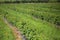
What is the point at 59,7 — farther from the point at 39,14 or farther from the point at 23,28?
the point at 23,28

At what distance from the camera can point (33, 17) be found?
7.15 meters

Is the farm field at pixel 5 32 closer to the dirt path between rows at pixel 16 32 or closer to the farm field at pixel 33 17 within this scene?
the dirt path between rows at pixel 16 32

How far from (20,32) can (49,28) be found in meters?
1.03

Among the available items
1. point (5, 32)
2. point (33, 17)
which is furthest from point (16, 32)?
point (33, 17)

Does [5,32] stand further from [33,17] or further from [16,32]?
[33,17]

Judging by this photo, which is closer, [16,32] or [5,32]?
[5,32]

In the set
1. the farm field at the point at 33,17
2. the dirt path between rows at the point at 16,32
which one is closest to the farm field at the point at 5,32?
the dirt path between rows at the point at 16,32

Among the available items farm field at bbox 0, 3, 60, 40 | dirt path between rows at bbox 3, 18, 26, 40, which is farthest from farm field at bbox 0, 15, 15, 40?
farm field at bbox 0, 3, 60, 40

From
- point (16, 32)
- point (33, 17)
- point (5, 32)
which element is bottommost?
point (16, 32)

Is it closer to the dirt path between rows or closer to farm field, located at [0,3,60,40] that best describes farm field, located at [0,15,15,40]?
the dirt path between rows

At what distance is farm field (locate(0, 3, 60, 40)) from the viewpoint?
6.31m

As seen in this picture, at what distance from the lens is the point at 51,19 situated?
6.49 meters

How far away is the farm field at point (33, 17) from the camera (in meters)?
6.31

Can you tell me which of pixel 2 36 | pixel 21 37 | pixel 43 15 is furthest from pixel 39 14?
pixel 2 36
